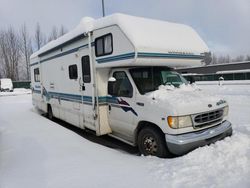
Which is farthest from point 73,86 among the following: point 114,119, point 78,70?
point 114,119

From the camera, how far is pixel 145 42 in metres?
5.00

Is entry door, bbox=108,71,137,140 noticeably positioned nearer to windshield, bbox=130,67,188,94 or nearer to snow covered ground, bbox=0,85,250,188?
windshield, bbox=130,67,188,94

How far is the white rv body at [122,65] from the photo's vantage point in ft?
16.0

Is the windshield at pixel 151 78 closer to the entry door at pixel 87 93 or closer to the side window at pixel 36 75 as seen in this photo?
the entry door at pixel 87 93

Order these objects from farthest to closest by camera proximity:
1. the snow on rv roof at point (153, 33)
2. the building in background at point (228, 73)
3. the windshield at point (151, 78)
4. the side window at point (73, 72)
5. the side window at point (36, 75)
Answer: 1. the building in background at point (228, 73)
2. the side window at point (36, 75)
3. the side window at point (73, 72)
4. the windshield at point (151, 78)
5. the snow on rv roof at point (153, 33)

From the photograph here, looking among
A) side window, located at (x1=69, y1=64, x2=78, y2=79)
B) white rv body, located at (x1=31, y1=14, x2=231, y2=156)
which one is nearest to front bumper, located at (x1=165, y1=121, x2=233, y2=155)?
white rv body, located at (x1=31, y1=14, x2=231, y2=156)

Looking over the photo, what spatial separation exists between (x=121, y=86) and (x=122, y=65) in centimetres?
57

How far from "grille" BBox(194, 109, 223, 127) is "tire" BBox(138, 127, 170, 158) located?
76 cm

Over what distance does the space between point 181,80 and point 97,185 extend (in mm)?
3571

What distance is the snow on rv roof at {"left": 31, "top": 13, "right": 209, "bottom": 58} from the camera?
5.02 metres

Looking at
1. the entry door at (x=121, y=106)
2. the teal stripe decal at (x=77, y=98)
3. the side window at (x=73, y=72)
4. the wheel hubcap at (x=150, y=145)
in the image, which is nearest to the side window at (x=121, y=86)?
the entry door at (x=121, y=106)

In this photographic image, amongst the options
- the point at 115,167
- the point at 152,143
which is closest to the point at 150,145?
the point at 152,143

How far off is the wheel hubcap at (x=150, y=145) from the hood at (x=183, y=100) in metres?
0.78

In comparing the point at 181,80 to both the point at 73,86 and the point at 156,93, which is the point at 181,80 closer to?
the point at 156,93
